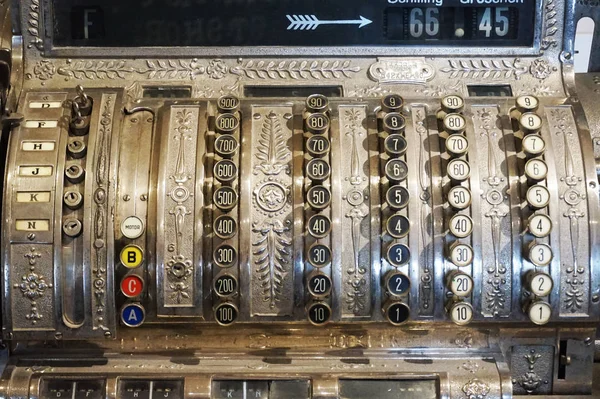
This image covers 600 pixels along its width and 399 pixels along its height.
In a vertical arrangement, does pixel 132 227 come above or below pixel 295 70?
below

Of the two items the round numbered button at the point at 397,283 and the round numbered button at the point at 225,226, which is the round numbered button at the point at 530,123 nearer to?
the round numbered button at the point at 397,283

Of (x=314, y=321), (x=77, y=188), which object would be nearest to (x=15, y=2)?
(x=77, y=188)

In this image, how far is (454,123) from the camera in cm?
234

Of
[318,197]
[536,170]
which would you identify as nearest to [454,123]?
[536,170]

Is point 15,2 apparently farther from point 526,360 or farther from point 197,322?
point 526,360

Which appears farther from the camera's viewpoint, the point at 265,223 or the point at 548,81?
the point at 548,81

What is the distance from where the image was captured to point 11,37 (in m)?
2.58

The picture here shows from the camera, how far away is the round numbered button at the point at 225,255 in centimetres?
221

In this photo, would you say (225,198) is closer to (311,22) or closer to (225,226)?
(225,226)

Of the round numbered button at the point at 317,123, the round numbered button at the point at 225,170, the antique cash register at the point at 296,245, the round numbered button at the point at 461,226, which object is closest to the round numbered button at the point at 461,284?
the antique cash register at the point at 296,245

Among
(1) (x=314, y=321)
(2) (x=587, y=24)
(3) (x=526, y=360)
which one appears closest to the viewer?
(1) (x=314, y=321)

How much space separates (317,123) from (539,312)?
901 mm

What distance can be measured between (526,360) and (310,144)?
1.00m

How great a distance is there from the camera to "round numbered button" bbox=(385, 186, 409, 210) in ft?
7.29
